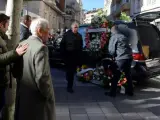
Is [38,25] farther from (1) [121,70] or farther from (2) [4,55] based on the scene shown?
(1) [121,70]

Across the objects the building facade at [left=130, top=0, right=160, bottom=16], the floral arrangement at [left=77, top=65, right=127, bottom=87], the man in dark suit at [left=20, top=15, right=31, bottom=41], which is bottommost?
the floral arrangement at [left=77, top=65, right=127, bottom=87]

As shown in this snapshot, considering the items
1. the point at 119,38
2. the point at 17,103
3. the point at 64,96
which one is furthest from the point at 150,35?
the point at 17,103

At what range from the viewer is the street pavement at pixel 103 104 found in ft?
18.9

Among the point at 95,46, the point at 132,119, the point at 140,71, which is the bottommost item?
the point at 132,119

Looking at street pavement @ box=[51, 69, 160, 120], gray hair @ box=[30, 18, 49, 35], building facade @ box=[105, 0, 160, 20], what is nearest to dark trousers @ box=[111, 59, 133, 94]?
street pavement @ box=[51, 69, 160, 120]

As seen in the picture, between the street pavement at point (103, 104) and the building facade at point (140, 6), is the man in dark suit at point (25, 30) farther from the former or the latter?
the building facade at point (140, 6)

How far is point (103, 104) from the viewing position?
260 inches

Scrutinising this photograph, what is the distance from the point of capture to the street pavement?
18.9 feet

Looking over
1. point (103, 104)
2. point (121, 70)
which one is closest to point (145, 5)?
point (121, 70)

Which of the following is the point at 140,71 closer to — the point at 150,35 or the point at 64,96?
the point at 150,35

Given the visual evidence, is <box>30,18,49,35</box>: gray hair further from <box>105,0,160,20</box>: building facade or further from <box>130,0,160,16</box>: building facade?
<box>105,0,160,20</box>: building facade

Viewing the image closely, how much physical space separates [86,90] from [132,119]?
264cm

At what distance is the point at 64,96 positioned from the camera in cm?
735

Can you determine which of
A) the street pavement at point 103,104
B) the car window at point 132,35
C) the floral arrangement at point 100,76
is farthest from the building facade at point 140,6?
the street pavement at point 103,104
